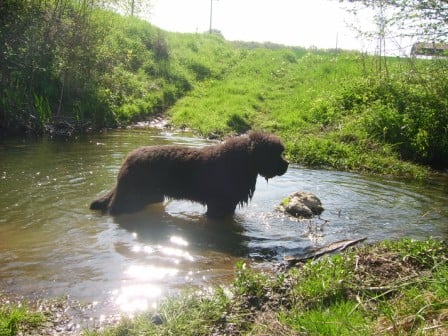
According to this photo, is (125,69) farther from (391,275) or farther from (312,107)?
(391,275)

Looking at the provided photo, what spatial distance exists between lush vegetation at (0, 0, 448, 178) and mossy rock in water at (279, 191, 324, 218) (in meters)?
3.68

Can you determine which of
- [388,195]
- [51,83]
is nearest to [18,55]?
[51,83]

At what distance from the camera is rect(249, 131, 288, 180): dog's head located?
7328 mm

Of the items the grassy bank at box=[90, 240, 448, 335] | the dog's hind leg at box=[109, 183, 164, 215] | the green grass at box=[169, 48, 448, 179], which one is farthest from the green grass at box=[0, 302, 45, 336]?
the green grass at box=[169, 48, 448, 179]

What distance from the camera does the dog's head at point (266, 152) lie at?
289 inches

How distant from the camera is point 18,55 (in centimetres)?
1438

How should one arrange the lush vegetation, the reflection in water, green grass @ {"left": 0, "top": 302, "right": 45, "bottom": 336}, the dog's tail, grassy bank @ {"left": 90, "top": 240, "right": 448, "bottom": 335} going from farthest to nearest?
the lush vegetation
the dog's tail
the reflection in water
green grass @ {"left": 0, "top": 302, "right": 45, "bottom": 336}
grassy bank @ {"left": 90, "top": 240, "right": 448, "bottom": 335}

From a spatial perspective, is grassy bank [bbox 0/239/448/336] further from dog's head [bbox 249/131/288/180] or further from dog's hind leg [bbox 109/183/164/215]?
dog's hind leg [bbox 109/183/164/215]

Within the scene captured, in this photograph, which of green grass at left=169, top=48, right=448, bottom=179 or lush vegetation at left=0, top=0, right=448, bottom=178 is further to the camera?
lush vegetation at left=0, top=0, right=448, bottom=178

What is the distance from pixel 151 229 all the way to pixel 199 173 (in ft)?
3.75

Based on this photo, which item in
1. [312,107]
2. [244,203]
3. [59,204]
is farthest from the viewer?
[312,107]

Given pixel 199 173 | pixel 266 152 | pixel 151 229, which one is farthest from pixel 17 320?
pixel 266 152

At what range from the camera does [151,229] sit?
6.92 meters

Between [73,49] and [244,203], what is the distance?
400 inches
